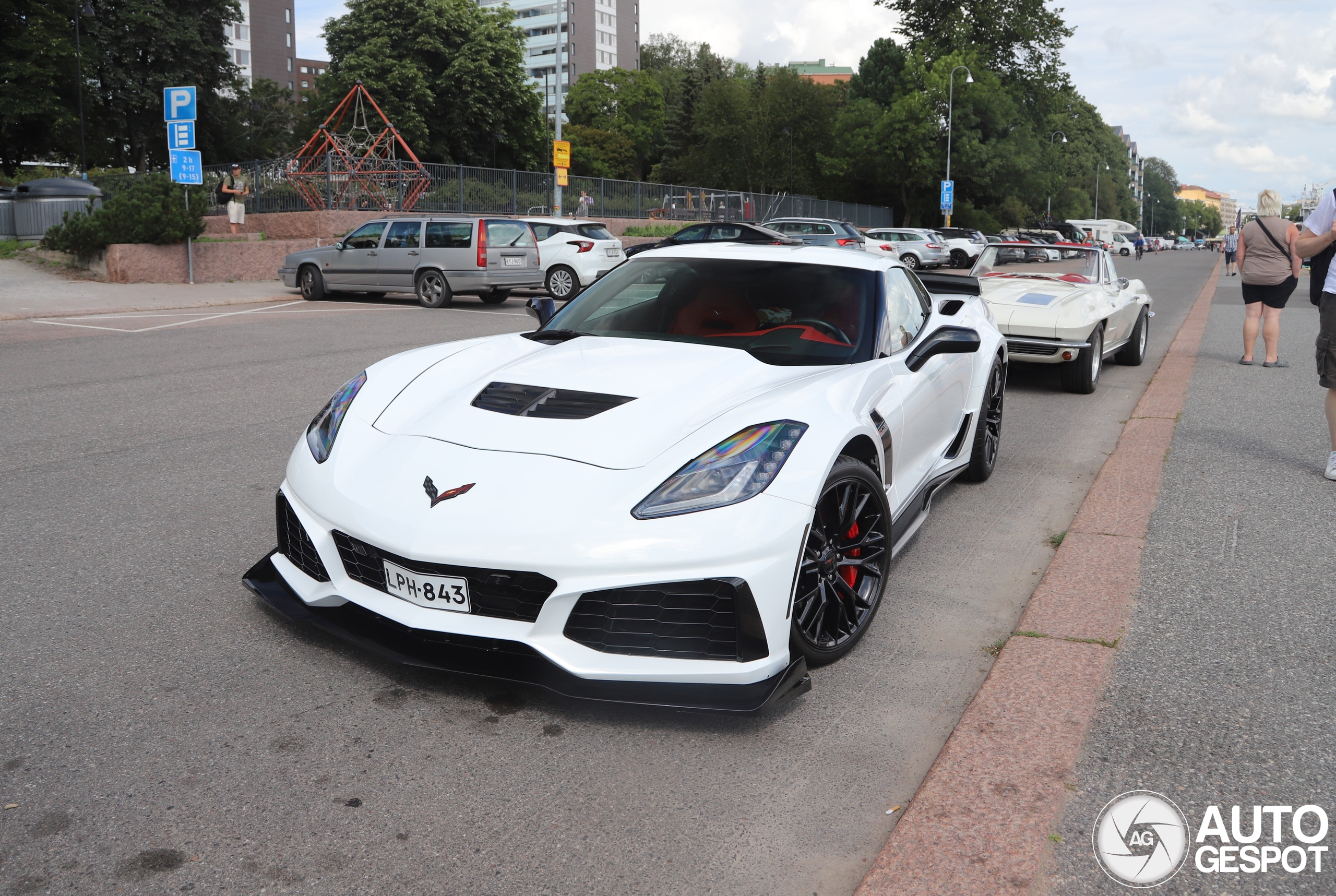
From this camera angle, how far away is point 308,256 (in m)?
19.0

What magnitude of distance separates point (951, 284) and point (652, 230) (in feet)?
103

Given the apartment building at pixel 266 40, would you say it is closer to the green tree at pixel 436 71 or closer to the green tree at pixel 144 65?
the green tree at pixel 436 71

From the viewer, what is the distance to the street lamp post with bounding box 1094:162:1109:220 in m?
114

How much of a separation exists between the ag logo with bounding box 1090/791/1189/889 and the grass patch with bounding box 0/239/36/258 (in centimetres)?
2614

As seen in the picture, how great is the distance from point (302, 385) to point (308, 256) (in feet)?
35.6

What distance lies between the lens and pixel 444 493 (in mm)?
3070

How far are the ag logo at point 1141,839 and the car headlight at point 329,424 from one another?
8.30 ft

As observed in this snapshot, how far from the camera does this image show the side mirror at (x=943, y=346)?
14.0ft

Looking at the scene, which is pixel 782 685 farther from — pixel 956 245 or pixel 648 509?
pixel 956 245

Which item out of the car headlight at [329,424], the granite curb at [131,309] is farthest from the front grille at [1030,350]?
the granite curb at [131,309]

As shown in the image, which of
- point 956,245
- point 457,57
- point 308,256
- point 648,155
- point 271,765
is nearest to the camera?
point 271,765

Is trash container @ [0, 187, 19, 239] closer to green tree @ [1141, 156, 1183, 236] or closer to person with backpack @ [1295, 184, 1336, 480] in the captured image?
person with backpack @ [1295, 184, 1336, 480]

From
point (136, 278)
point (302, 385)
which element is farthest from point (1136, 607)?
point (136, 278)

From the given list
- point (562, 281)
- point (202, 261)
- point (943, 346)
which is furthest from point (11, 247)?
point (943, 346)
